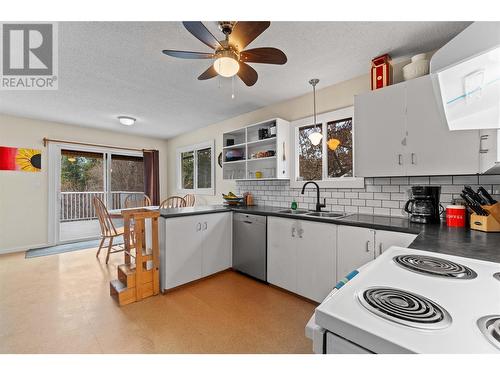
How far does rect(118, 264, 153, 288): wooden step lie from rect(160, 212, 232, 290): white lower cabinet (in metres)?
0.14

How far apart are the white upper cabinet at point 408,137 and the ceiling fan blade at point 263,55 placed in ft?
3.13

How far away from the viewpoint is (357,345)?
521 millimetres

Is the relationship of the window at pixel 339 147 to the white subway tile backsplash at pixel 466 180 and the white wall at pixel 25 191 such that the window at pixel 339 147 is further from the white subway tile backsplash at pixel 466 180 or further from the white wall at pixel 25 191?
the white wall at pixel 25 191

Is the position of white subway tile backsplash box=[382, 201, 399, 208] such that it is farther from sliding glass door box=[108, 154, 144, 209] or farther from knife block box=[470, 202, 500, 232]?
sliding glass door box=[108, 154, 144, 209]

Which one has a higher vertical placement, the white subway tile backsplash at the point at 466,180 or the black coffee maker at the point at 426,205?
the white subway tile backsplash at the point at 466,180

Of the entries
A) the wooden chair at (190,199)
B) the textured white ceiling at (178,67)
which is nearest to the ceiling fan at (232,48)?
the textured white ceiling at (178,67)

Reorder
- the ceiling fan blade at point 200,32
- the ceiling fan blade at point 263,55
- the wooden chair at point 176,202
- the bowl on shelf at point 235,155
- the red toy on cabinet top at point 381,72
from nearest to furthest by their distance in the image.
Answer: the ceiling fan blade at point 200,32
the ceiling fan blade at point 263,55
the red toy on cabinet top at point 381,72
the bowl on shelf at point 235,155
the wooden chair at point 176,202

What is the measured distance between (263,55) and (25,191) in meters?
4.81

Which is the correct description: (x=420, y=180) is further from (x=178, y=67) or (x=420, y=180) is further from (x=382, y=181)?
(x=178, y=67)

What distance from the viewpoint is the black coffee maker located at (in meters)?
1.84

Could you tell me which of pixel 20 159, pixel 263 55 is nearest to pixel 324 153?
pixel 263 55

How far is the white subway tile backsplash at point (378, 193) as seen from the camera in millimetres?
1895

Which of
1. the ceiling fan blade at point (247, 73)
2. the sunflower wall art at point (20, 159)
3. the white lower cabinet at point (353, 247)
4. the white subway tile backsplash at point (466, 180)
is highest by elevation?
the ceiling fan blade at point (247, 73)

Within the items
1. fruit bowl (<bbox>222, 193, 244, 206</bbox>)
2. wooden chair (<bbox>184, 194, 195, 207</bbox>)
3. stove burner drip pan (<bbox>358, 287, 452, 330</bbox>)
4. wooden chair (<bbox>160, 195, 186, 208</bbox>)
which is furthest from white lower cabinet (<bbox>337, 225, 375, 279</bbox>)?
wooden chair (<bbox>184, 194, 195, 207</bbox>)
